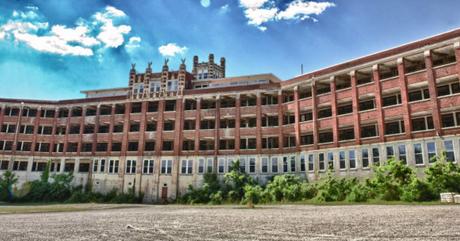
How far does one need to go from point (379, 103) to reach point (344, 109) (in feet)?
15.3

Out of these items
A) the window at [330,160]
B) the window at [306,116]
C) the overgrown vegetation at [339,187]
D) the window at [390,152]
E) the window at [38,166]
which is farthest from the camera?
the window at [38,166]

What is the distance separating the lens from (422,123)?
34188 mm

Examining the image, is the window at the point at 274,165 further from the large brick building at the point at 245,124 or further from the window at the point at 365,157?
the window at the point at 365,157

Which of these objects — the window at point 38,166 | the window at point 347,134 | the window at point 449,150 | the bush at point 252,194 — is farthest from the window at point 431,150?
the window at point 38,166

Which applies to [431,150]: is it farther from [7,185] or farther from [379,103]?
[7,185]

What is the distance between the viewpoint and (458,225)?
41.0 feet

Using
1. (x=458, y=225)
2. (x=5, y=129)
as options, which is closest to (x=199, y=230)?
(x=458, y=225)

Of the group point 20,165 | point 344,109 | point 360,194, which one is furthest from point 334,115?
point 20,165

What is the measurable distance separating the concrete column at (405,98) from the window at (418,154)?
1139 millimetres

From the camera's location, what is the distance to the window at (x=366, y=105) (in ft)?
127

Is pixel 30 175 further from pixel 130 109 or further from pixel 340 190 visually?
pixel 340 190

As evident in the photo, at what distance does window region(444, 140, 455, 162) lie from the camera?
30.9m

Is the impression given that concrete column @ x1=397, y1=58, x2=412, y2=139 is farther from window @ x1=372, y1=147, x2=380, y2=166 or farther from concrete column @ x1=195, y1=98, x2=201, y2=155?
concrete column @ x1=195, y1=98, x2=201, y2=155

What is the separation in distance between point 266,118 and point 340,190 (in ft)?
52.3
